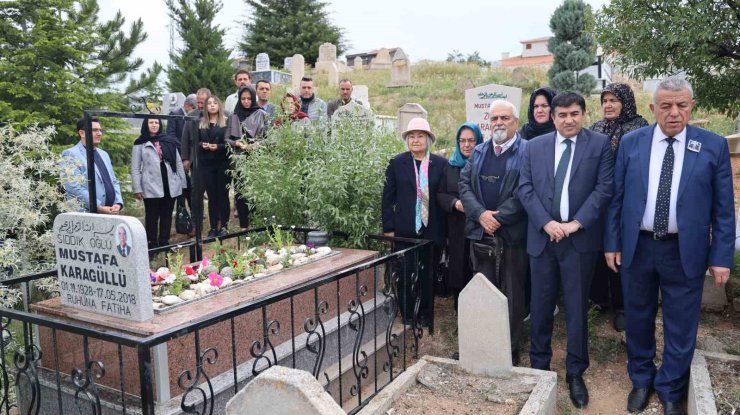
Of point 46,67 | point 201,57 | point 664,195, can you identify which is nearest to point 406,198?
point 664,195

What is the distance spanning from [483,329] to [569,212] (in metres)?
0.92

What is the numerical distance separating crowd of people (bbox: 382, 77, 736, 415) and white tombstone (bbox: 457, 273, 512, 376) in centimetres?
44

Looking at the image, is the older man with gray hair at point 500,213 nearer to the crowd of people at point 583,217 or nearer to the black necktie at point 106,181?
the crowd of people at point 583,217

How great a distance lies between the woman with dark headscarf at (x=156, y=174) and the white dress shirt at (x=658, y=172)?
5078 millimetres

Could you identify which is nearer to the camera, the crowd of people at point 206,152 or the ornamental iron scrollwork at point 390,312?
Result: the ornamental iron scrollwork at point 390,312

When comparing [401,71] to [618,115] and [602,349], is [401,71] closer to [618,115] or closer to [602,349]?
[618,115]

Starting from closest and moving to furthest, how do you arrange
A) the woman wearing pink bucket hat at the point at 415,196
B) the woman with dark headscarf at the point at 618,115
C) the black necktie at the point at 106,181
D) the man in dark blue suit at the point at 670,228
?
the man in dark blue suit at the point at 670,228 < the woman with dark headscarf at the point at 618,115 < the woman wearing pink bucket hat at the point at 415,196 < the black necktie at the point at 106,181

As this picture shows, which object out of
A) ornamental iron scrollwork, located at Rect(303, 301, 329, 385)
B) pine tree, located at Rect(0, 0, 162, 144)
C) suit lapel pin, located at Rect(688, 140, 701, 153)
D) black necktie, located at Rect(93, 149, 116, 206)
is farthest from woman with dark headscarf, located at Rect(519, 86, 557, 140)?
pine tree, located at Rect(0, 0, 162, 144)

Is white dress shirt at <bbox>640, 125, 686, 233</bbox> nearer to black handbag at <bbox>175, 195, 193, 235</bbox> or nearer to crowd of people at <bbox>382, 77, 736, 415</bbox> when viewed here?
crowd of people at <bbox>382, 77, 736, 415</bbox>

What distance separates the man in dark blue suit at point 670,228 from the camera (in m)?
3.27

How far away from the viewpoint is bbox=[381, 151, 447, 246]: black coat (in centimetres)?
472

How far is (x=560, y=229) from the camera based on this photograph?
3570 mm

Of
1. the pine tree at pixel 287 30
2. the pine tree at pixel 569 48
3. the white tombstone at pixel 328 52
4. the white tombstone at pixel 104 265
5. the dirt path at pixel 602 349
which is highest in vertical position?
the pine tree at pixel 287 30

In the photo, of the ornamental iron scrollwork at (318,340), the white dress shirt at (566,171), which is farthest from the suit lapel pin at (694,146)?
the ornamental iron scrollwork at (318,340)
